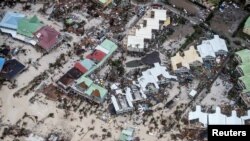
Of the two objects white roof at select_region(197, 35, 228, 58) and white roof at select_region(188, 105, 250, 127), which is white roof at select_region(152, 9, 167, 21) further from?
white roof at select_region(188, 105, 250, 127)

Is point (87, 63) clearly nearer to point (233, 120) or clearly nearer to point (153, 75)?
point (153, 75)

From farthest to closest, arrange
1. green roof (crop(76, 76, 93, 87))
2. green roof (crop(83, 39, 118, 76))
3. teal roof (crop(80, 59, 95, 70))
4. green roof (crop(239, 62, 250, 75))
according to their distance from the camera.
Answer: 1. green roof (crop(83, 39, 118, 76))
2. teal roof (crop(80, 59, 95, 70))
3. green roof (crop(239, 62, 250, 75))
4. green roof (crop(76, 76, 93, 87))

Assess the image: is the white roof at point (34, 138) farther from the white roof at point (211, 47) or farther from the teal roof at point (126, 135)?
the white roof at point (211, 47)

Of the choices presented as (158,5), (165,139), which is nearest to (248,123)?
(165,139)

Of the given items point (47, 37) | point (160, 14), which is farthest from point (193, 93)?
point (47, 37)

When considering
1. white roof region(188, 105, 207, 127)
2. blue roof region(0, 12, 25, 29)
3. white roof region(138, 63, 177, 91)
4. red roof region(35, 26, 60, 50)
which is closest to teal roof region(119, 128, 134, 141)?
white roof region(138, 63, 177, 91)

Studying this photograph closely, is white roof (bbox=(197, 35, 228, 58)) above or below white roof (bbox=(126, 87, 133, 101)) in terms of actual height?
above

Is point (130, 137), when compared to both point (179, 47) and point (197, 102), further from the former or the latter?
point (179, 47)
